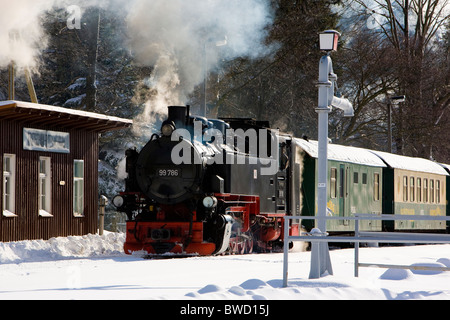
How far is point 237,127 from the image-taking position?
17484 millimetres

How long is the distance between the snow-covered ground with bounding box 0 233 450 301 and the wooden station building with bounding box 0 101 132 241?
100cm

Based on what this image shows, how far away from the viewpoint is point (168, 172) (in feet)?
51.6

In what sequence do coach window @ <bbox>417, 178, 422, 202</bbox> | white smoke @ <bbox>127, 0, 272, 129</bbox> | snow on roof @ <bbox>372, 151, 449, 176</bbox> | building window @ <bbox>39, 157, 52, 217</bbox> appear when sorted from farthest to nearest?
1. coach window @ <bbox>417, 178, 422, 202</bbox>
2. snow on roof @ <bbox>372, 151, 449, 176</bbox>
3. white smoke @ <bbox>127, 0, 272, 129</bbox>
4. building window @ <bbox>39, 157, 52, 217</bbox>

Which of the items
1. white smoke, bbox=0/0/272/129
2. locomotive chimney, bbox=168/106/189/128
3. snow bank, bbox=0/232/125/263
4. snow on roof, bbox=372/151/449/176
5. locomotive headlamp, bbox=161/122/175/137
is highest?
white smoke, bbox=0/0/272/129

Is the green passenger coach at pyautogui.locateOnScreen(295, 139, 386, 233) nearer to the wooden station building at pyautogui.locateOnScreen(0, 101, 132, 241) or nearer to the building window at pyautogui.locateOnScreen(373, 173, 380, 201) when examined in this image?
the building window at pyautogui.locateOnScreen(373, 173, 380, 201)

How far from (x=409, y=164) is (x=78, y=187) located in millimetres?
13241

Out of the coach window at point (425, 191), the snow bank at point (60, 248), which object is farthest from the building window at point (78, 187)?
the coach window at point (425, 191)

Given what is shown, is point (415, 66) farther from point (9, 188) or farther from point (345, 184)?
point (9, 188)

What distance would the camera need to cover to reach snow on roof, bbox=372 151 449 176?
25472mm

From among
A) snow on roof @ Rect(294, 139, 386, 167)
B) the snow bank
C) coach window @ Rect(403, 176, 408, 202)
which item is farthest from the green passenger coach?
the snow bank

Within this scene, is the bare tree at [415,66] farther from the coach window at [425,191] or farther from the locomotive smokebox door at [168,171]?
the locomotive smokebox door at [168,171]

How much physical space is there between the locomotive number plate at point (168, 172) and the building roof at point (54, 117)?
247 centimetres
